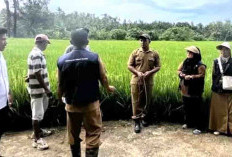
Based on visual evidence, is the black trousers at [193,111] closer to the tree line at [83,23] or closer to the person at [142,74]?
the person at [142,74]

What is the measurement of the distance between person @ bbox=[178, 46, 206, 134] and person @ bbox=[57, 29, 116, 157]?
1847mm

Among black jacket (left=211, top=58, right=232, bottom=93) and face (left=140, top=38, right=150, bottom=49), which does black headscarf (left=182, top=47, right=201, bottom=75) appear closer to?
black jacket (left=211, top=58, right=232, bottom=93)

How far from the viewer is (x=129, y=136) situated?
15.9 feet

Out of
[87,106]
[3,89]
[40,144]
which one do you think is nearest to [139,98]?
[40,144]

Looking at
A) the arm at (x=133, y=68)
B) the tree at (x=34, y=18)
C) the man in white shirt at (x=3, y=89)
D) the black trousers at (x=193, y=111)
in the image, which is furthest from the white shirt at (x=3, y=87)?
the tree at (x=34, y=18)

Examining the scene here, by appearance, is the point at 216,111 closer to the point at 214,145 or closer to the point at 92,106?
the point at 214,145

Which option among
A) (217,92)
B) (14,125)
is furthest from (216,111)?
(14,125)

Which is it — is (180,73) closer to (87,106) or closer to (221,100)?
(221,100)

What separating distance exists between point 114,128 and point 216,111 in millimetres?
1529

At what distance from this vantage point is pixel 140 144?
14.9ft

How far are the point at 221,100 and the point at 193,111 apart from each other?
44cm

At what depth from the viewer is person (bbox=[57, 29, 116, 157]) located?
330 cm

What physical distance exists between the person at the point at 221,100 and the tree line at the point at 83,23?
25.1 meters

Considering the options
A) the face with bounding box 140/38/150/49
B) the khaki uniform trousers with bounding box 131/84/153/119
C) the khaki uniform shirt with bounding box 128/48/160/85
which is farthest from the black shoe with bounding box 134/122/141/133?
the face with bounding box 140/38/150/49
